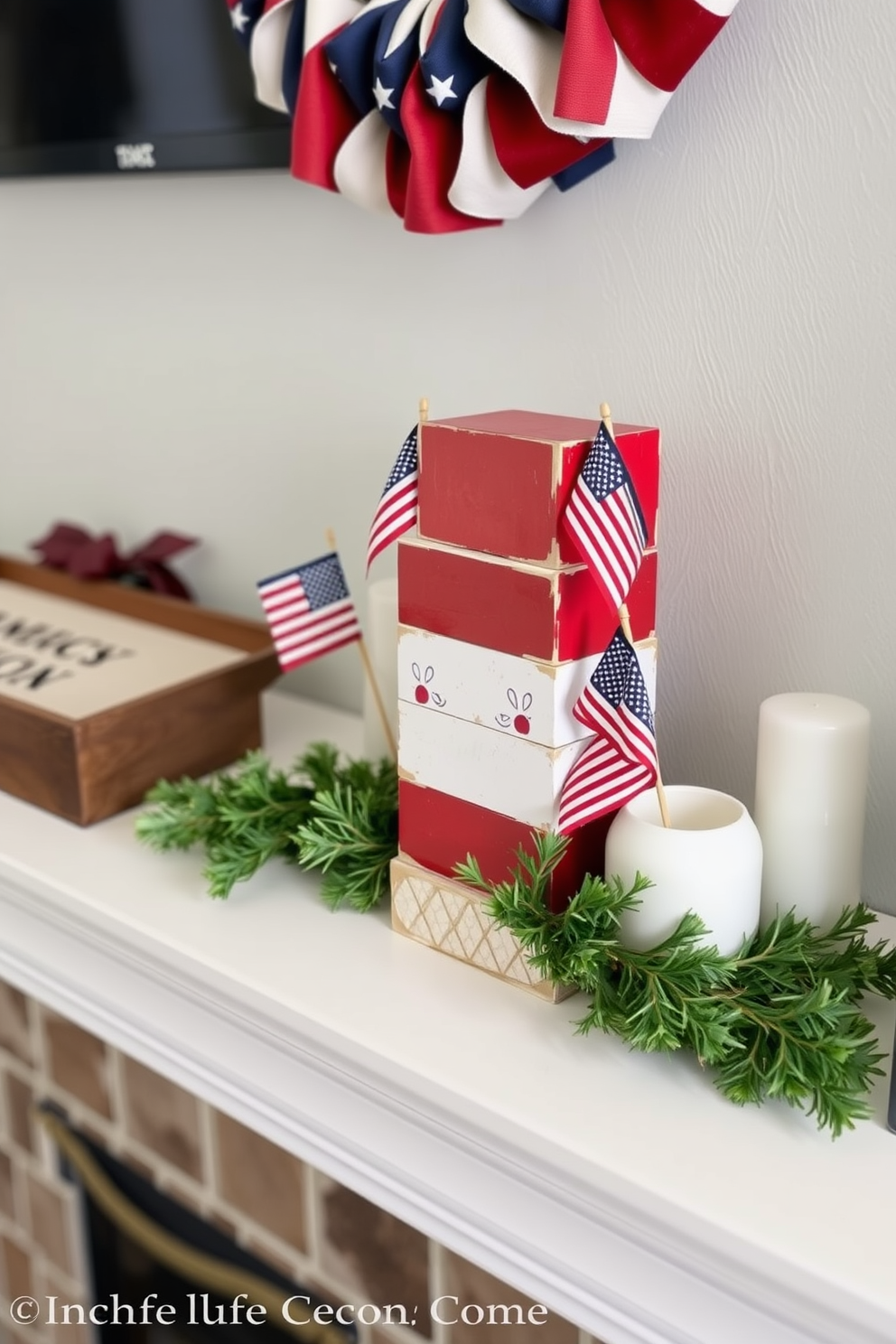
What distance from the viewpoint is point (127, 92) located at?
3.38 feet

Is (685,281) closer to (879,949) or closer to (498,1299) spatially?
(879,949)

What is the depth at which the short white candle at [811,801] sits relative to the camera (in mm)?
648

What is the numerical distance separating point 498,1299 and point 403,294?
2.44 feet

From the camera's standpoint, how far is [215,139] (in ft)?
3.18

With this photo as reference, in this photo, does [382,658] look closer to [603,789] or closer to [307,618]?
[307,618]

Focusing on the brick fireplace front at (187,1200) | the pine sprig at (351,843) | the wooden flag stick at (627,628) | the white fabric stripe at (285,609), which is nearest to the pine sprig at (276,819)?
the pine sprig at (351,843)

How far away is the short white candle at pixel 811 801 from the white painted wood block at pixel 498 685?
8 centimetres

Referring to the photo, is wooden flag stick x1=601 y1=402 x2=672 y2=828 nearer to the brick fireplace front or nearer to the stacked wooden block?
the stacked wooden block

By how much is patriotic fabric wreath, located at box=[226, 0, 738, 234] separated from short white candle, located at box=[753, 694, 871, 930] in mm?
343

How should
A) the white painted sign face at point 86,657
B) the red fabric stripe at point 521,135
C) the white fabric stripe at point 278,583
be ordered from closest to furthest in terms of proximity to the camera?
1. the red fabric stripe at point 521,135
2. the white fabric stripe at point 278,583
3. the white painted sign face at point 86,657

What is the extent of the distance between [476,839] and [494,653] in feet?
0.37

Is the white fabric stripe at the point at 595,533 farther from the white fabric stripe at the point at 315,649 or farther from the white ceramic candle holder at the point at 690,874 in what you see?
the white fabric stripe at the point at 315,649

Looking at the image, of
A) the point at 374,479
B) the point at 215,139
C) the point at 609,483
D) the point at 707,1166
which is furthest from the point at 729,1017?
the point at 215,139

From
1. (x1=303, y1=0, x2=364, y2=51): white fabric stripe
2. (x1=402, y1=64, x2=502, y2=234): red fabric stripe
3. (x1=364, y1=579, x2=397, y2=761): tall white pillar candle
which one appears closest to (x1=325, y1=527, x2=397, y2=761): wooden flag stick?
(x1=364, y1=579, x2=397, y2=761): tall white pillar candle
